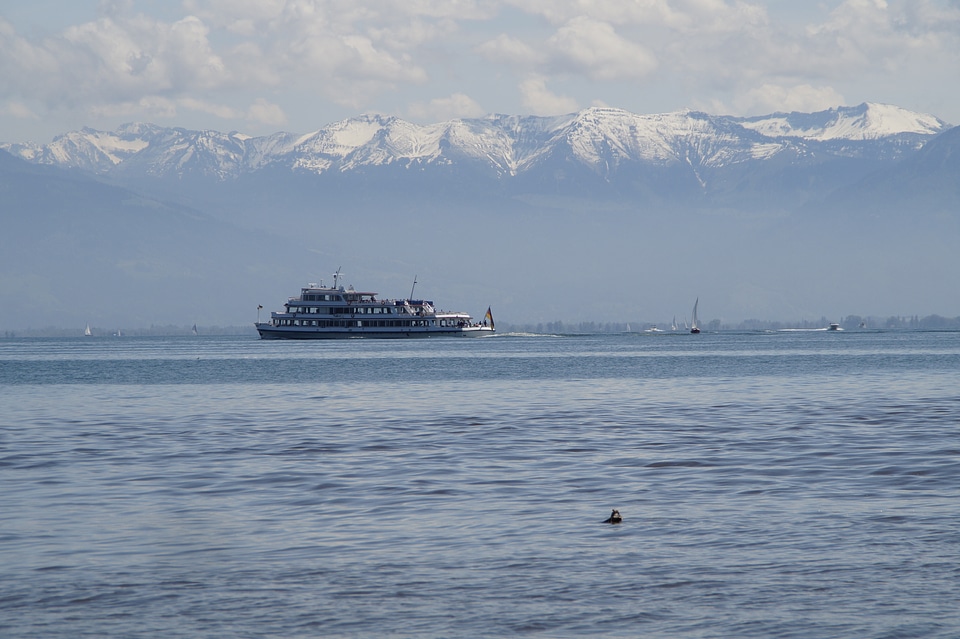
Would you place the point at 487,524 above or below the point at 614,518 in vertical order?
below

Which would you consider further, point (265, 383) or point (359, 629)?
point (265, 383)

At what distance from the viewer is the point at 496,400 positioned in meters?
64.4

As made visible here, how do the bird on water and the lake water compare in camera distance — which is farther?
the bird on water

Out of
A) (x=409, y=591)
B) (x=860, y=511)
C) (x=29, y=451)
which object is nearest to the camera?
(x=409, y=591)

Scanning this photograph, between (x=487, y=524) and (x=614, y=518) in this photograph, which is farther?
(x=487, y=524)

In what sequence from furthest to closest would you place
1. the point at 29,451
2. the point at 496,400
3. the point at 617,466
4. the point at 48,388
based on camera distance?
the point at 48,388
the point at 496,400
the point at 29,451
the point at 617,466

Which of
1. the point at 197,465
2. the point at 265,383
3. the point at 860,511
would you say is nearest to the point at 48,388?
the point at 265,383

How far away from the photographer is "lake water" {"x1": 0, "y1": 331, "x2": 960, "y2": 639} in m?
18.2

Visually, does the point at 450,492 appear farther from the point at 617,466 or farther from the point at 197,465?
the point at 197,465

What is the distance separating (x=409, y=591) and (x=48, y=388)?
226 ft

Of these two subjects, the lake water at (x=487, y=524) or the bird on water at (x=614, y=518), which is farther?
the bird on water at (x=614, y=518)

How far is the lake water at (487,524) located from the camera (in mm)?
18156

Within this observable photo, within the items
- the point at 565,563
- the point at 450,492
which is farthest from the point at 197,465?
the point at 565,563

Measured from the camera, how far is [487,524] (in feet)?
82.2
